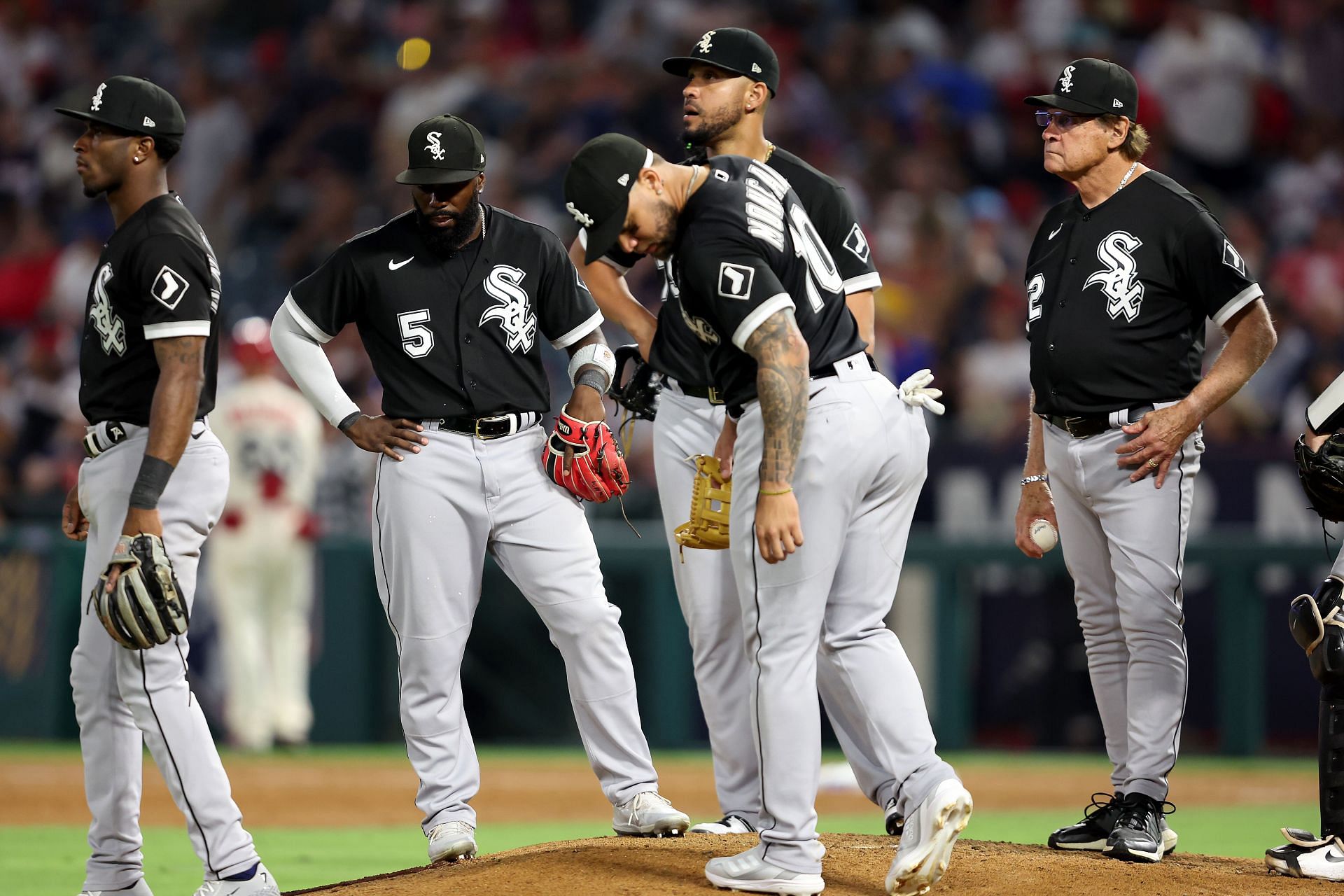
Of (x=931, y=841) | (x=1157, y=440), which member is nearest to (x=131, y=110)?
(x=931, y=841)

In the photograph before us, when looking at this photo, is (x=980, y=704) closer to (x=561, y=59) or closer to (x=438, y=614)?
(x=438, y=614)

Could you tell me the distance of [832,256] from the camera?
5703mm

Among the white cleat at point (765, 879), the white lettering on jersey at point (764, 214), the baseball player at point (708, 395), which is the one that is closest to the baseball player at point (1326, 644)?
the baseball player at point (708, 395)

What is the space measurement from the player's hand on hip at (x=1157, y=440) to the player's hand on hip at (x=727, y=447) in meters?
1.34

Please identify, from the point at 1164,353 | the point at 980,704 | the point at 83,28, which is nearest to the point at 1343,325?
the point at 980,704

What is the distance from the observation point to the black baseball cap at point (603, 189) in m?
4.56

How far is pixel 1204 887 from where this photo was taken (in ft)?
16.2

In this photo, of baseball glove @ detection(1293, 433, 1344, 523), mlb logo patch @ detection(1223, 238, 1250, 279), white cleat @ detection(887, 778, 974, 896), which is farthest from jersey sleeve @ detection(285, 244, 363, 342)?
baseball glove @ detection(1293, 433, 1344, 523)

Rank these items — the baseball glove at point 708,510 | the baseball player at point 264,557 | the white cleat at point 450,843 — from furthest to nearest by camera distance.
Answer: the baseball player at point 264,557 < the white cleat at point 450,843 < the baseball glove at point 708,510

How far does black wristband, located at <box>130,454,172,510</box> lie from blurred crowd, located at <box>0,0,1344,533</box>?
6940 mm

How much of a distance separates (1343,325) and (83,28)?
40.1 ft

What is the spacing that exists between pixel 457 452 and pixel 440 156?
38.0 inches

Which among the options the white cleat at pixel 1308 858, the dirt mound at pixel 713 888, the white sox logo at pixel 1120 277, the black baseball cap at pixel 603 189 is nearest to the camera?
the black baseball cap at pixel 603 189

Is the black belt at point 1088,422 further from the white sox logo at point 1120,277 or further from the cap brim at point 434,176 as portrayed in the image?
the cap brim at point 434,176
